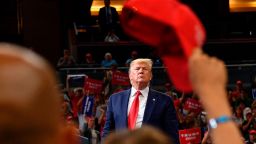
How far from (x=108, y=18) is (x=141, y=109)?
1244 cm

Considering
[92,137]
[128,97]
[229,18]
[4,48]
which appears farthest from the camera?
[229,18]

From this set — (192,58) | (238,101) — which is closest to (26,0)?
(238,101)

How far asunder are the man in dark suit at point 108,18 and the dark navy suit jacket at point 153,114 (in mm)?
12210

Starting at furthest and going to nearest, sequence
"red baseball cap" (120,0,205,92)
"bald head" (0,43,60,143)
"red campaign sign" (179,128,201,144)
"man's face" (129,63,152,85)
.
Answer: "red campaign sign" (179,128,201,144), "man's face" (129,63,152,85), "red baseball cap" (120,0,205,92), "bald head" (0,43,60,143)

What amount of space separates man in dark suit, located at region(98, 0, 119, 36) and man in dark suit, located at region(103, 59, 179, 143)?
12.1 meters

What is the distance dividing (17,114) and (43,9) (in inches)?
724

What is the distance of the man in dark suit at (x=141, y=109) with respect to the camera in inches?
241

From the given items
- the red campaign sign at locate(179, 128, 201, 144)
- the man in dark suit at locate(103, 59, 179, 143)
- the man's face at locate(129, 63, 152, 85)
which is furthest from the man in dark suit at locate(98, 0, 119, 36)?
the man in dark suit at locate(103, 59, 179, 143)

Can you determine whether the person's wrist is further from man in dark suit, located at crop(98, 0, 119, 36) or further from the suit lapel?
man in dark suit, located at crop(98, 0, 119, 36)

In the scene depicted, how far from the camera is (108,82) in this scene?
1465 centimetres

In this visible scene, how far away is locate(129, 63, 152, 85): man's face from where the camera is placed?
20.8 feet

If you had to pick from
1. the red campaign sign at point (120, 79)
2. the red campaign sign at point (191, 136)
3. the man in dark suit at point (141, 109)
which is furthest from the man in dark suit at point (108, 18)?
the man in dark suit at point (141, 109)

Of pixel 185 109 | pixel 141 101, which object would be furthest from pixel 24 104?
pixel 185 109

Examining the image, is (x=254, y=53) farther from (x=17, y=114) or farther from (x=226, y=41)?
(x=17, y=114)
